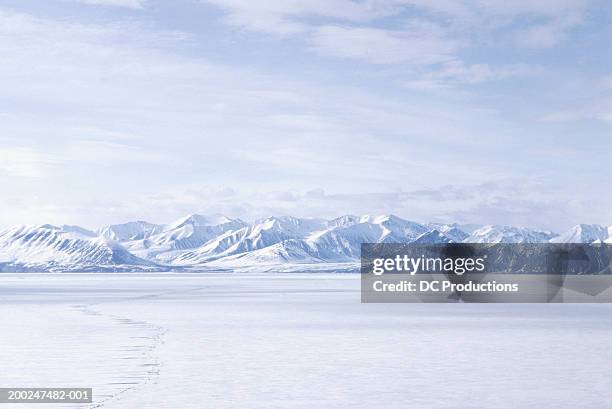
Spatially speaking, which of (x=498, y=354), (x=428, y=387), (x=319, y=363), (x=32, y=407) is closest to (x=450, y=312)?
(x=498, y=354)

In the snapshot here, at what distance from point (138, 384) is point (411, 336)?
19679 millimetres

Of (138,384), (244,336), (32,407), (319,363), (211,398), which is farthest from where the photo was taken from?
(244,336)

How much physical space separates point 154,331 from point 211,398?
2140 cm

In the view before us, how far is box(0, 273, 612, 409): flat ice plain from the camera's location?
22.9 metres

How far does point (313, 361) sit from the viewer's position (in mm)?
31031

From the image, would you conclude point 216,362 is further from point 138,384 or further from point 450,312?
point 450,312

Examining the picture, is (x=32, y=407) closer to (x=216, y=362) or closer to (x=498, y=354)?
(x=216, y=362)

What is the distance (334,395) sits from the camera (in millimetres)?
23328

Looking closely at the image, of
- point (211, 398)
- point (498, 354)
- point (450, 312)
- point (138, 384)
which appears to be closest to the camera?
point (211, 398)

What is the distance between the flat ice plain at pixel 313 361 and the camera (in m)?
22.9

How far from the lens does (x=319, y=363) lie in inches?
1198

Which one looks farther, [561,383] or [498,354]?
[498,354]

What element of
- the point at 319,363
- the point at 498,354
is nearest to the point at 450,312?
the point at 498,354

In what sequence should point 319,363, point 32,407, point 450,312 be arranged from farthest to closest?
point 450,312 → point 319,363 → point 32,407
